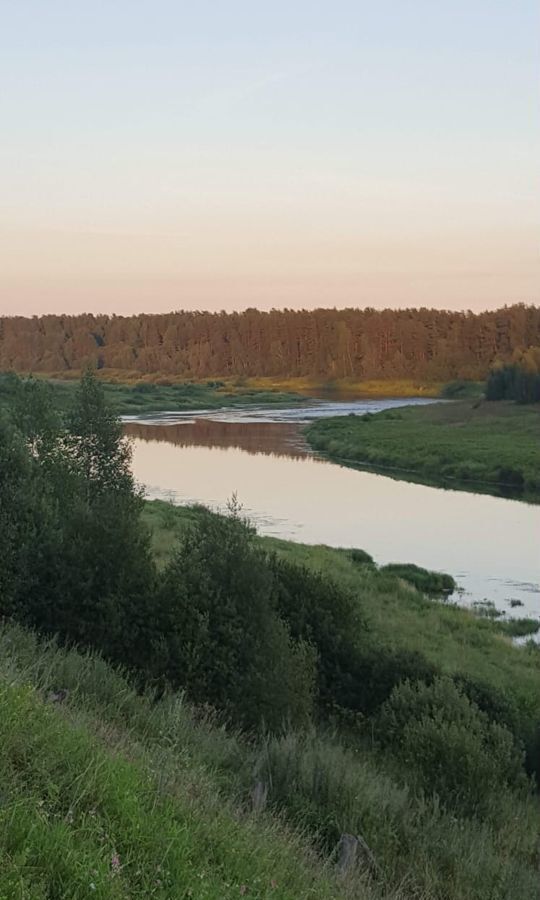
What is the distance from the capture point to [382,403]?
11931 centimetres

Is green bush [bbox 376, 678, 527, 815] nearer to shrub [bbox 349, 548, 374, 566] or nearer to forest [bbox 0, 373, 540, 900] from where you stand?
forest [bbox 0, 373, 540, 900]

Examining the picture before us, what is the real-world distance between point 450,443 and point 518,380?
85.5 ft

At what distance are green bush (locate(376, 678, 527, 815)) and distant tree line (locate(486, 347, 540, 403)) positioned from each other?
222ft

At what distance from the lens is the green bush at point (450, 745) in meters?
11.8

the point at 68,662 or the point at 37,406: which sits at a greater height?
the point at 37,406

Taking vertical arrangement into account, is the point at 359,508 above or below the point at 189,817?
below

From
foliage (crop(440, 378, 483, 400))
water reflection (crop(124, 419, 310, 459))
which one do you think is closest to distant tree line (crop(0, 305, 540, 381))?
foliage (crop(440, 378, 483, 400))

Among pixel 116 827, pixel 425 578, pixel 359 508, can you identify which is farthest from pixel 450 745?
pixel 359 508

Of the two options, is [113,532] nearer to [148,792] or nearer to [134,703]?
[134,703]

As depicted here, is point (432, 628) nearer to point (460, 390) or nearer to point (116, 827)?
point (116, 827)

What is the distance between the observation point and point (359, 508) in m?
41.6

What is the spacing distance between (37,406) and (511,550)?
57.1ft

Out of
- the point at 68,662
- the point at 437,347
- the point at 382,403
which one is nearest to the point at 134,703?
the point at 68,662

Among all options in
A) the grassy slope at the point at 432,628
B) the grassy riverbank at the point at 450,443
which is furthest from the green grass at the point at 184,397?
the grassy slope at the point at 432,628
